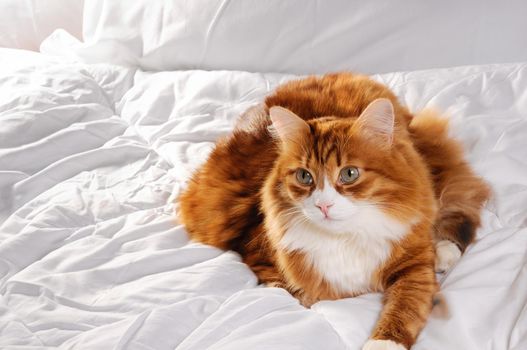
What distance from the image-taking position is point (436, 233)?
1.48 metres

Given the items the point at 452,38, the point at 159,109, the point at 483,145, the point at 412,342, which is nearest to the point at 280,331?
the point at 412,342

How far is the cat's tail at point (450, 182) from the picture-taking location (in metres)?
1.46

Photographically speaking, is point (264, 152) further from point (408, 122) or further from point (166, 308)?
point (166, 308)

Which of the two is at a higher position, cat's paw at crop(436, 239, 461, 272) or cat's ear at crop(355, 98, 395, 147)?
cat's ear at crop(355, 98, 395, 147)

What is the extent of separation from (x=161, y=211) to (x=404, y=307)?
2.32 ft

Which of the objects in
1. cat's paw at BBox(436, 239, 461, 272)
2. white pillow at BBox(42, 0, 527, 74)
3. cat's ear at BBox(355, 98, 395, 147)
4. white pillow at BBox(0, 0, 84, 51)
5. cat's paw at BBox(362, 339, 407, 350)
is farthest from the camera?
white pillow at BBox(0, 0, 84, 51)

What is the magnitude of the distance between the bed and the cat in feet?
0.16

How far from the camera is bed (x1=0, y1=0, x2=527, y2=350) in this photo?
3.93 feet

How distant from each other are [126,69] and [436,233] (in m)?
1.44

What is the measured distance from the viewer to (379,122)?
129 centimetres

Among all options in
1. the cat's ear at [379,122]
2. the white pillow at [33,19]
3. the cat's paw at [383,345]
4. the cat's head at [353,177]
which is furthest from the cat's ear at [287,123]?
the white pillow at [33,19]

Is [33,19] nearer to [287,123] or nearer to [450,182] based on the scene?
[287,123]

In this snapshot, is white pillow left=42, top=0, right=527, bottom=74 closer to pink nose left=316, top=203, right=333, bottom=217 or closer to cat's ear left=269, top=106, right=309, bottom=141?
cat's ear left=269, top=106, right=309, bottom=141

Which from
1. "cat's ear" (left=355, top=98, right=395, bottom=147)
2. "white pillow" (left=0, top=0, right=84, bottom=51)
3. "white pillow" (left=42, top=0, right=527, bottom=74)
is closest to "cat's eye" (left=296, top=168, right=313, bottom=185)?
"cat's ear" (left=355, top=98, right=395, bottom=147)
